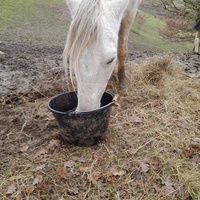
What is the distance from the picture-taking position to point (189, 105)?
10.9 feet

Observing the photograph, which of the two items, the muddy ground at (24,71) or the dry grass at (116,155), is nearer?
the dry grass at (116,155)

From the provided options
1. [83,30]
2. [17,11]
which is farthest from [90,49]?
[17,11]

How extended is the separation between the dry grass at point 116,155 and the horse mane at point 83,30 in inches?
34.6

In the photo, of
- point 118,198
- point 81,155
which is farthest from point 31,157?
point 118,198

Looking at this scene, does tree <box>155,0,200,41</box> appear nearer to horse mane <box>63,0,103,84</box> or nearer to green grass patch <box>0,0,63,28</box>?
green grass patch <box>0,0,63,28</box>

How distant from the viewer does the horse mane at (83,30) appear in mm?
1856

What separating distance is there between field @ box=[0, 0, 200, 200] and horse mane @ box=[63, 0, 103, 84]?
0.91m

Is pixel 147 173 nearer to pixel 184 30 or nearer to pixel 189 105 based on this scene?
pixel 189 105

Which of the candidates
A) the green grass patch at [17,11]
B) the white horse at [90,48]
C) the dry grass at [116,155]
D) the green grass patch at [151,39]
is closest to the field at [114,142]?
the dry grass at [116,155]

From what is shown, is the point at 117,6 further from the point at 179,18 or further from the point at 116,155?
the point at 179,18

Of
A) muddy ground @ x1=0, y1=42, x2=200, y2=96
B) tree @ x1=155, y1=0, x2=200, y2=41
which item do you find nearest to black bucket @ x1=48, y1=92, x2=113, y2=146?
muddy ground @ x1=0, y1=42, x2=200, y2=96

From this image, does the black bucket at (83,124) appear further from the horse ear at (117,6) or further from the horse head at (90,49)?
the horse ear at (117,6)

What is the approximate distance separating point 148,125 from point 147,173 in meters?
0.79

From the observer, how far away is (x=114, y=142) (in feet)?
8.19
